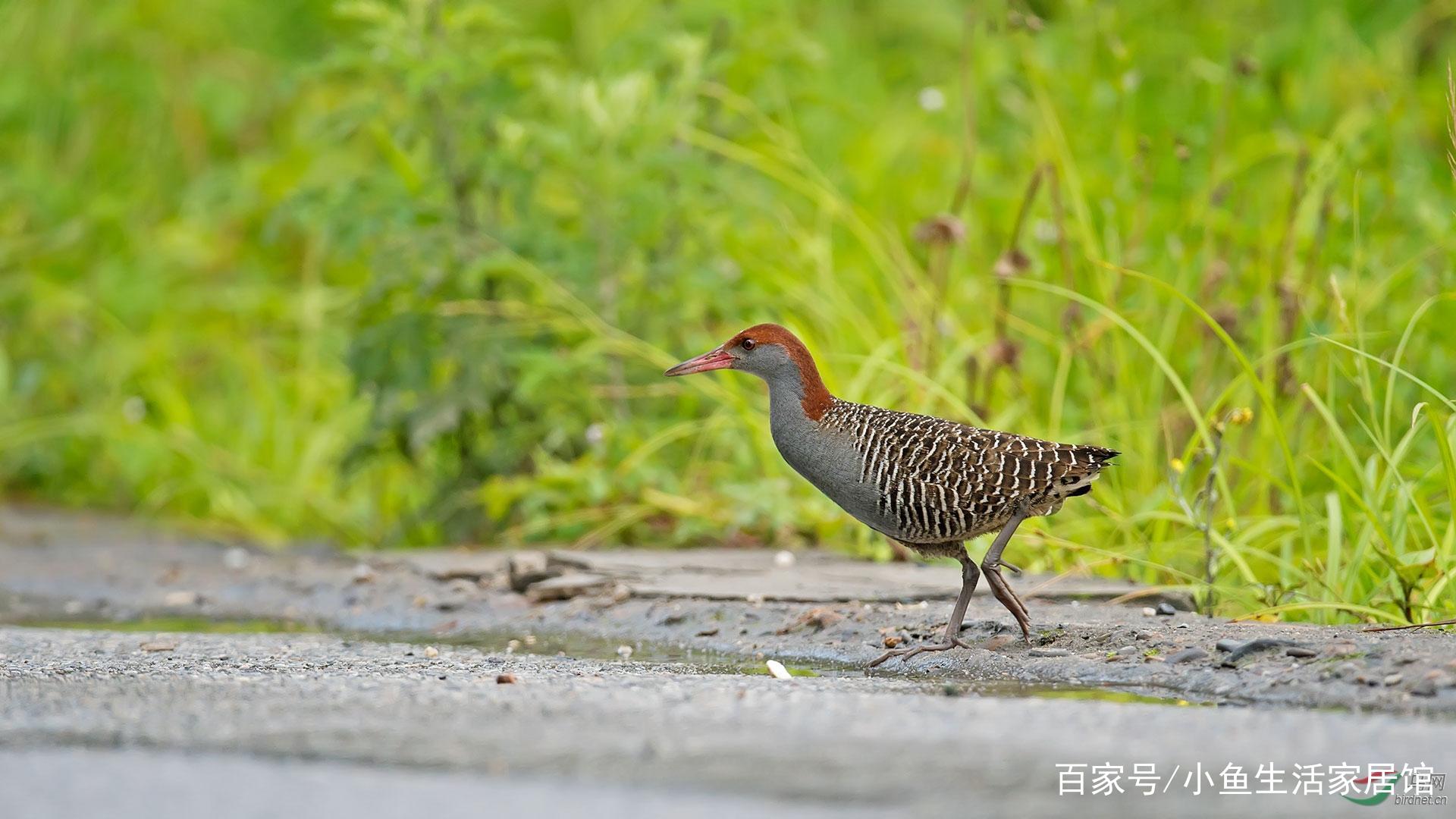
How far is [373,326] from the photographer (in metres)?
6.11

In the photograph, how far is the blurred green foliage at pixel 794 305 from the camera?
532 centimetres

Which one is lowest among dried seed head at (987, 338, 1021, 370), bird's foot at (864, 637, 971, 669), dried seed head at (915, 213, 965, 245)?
bird's foot at (864, 637, 971, 669)

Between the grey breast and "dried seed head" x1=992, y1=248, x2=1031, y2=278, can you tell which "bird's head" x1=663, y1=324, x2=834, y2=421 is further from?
"dried seed head" x1=992, y1=248, x2=1031, y2=278

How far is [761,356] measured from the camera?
4637 mm

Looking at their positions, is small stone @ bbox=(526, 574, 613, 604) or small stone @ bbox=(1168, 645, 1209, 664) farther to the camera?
small stone @ bbox=(526, 574, 613, 604)

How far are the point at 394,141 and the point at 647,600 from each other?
2339 millimetres

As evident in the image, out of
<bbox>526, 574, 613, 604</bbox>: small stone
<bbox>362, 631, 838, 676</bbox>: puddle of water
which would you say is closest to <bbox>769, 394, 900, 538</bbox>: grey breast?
<bbox>362, 631, 838, 676</bbox>: puddle of water

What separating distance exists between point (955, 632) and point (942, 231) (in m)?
1.97

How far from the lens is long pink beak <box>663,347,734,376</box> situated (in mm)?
4719

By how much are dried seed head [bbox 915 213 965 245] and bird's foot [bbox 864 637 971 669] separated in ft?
6.27

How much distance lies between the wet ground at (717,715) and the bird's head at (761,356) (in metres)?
0.72

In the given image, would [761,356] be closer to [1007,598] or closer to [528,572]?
[1007,598]

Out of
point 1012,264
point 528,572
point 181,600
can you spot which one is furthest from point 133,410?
point 1012,264

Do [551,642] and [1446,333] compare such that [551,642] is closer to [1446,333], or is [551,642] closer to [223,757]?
[223,757]
